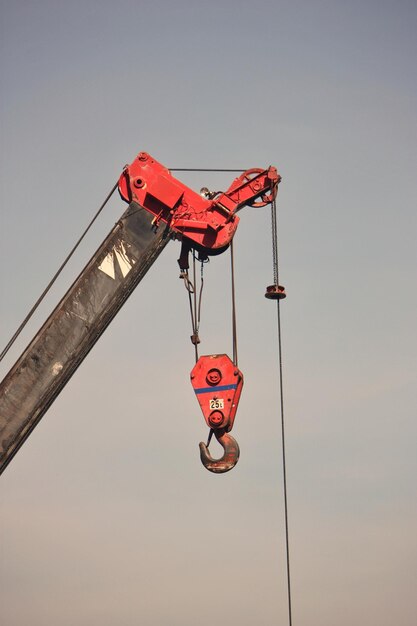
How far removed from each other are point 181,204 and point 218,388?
7.12 feet

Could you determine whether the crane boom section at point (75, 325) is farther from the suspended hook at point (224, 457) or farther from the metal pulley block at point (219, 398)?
the suspended hook at point (224, 457)

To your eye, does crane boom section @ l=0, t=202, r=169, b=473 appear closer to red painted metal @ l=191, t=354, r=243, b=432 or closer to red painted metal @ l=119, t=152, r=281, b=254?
red painted metal @ l=119, t=152, r=281, b=254

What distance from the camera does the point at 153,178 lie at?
31.4ft

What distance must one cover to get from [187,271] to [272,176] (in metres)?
1.54

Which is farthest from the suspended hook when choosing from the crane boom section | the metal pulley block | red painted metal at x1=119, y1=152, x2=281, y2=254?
red painted metal at x1=119, y1=152, x2=281, y2=254

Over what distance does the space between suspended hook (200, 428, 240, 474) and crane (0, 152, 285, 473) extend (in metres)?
0.01

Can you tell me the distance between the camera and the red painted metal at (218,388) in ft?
29.7

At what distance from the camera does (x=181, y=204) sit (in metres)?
9.55

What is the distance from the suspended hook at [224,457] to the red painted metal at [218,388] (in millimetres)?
161

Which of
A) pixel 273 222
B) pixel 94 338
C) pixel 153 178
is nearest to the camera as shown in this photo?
pixel 94 338

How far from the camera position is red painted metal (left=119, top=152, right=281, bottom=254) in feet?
31.1

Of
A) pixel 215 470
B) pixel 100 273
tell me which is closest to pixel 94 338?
pixel 100 273

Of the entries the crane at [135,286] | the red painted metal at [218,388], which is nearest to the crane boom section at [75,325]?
the crane at [135,286]

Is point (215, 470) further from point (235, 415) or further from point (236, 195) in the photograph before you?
point (236, 195)
